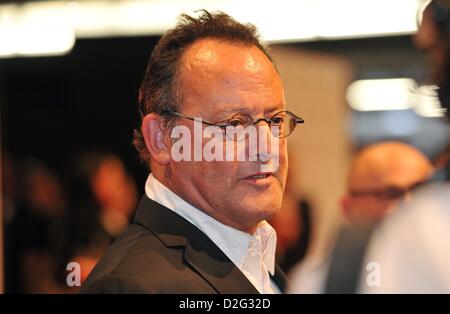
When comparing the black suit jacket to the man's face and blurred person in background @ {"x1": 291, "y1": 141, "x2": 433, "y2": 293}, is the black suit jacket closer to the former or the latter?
the man's face

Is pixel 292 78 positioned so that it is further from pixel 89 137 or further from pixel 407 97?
pixel 407 97

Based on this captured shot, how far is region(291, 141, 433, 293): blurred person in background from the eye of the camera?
185cm


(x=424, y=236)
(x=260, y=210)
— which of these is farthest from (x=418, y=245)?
(x=260, y=210)

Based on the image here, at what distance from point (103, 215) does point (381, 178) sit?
2.34ft

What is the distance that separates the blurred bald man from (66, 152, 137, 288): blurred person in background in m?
0.53

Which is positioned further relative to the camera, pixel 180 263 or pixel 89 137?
pixel 89 137

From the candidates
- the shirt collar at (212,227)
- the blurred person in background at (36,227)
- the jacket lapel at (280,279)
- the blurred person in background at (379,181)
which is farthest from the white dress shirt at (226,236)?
the blurred person in background at (36,227)

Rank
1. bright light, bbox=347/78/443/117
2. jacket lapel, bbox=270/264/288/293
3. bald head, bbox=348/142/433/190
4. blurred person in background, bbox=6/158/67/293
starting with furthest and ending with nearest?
bright light, bbox=347/78/443/117
blurred person in background, bbox=6/158/67/293
bald head, bbox=348/142/433/190
jacket lapel, bbox=270/264/288/293

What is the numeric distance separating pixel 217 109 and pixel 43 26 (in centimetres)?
97

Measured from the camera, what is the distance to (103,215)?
1.97 m

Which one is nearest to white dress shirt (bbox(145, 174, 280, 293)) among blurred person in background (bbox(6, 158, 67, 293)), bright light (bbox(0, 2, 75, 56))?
bright light (bbox(0, 2, 75, 56))

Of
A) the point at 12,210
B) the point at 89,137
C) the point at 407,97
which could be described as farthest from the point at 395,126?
the point at 12,210

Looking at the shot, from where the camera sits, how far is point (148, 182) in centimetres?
141

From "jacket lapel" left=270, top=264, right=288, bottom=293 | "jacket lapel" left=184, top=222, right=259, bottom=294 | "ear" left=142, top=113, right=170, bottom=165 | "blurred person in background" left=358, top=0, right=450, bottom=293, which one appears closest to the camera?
"blurred person in background" left=358, top=0, right=450, bottom=293
